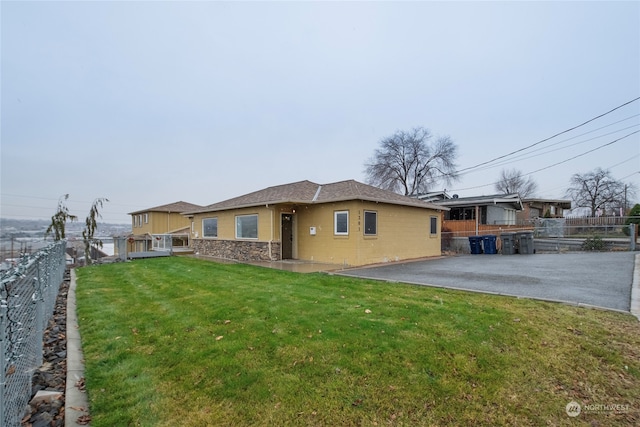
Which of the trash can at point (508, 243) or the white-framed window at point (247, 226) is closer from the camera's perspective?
the white-framed window at point (247, 226)

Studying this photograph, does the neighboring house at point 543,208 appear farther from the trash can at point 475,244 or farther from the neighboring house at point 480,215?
the trash can at point 475,244

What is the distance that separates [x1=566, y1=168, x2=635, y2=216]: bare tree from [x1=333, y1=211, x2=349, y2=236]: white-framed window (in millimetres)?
42338

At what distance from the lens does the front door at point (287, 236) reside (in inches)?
547

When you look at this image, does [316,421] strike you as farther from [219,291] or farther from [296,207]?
[296,207]

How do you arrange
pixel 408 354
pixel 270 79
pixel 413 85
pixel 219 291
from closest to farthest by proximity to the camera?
1. pixel 408 354
2. pixel 219 291
3. pixel 270 79
4. pixel 413 85

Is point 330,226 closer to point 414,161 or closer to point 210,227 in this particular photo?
point 210,227

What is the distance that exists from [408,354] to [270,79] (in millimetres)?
15935

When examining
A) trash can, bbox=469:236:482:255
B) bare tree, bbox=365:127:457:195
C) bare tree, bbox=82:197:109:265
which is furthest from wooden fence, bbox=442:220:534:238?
bare tree, bbox=82:197:109:265

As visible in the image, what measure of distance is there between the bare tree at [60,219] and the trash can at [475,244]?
65.3 ft

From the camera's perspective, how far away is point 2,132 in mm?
14680

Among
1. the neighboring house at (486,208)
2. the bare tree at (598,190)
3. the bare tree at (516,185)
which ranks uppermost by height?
the bare tree at (516,185)

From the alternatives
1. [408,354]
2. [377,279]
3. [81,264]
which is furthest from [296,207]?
[408,354]

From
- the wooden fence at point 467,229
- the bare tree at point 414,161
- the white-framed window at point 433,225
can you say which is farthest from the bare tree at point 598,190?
the white-framed window at point 433,225

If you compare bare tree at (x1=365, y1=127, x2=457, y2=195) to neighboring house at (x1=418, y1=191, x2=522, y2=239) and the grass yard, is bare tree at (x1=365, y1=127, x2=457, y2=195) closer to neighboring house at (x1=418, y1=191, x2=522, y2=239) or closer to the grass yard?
neighboring house at (x1=418, y1=191, x2=522, y2=239)
